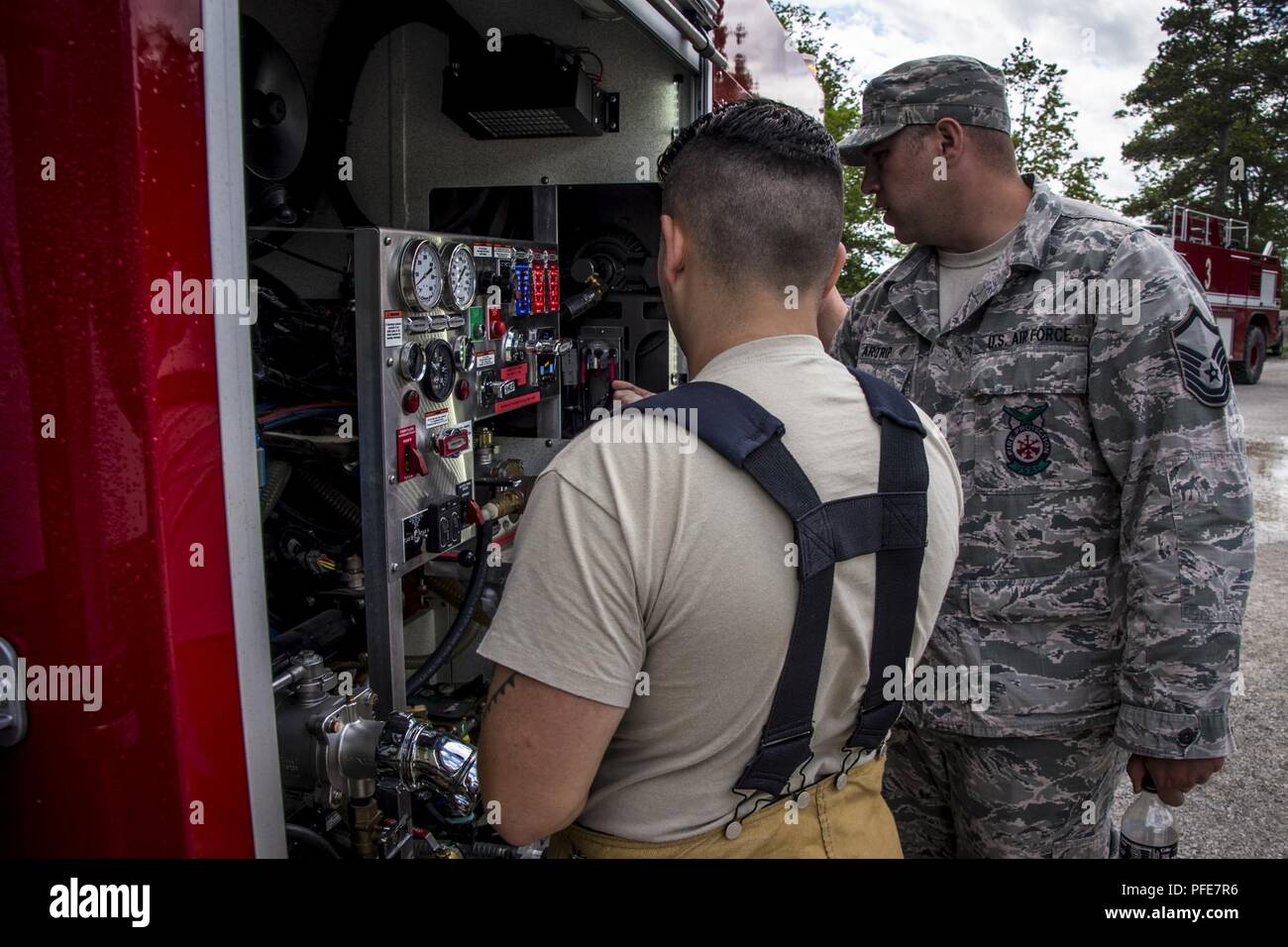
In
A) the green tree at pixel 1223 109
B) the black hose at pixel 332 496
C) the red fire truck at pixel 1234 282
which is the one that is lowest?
the black hose at pixel 332 496

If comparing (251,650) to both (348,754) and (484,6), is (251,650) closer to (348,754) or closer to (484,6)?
(348,754)

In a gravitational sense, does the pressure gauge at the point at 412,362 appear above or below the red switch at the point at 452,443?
above

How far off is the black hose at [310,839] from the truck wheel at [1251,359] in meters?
18.7

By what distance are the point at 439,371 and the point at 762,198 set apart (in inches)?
46.2

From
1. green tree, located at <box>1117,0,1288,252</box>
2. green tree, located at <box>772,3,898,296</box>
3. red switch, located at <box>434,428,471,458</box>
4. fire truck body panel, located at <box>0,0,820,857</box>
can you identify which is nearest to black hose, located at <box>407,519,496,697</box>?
red switch, located at <box>434,428,471,458</box>

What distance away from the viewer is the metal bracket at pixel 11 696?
1279 mm

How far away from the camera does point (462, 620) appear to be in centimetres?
260

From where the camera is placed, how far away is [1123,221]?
211cm

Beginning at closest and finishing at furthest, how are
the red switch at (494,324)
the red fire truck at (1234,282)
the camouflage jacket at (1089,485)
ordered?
1. the camouflage jacket at (1089,485)
2. the red switch at (494,324)
3. the red fire truck at (1234,282)

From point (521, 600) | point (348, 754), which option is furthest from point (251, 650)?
Answer: point (348, 754)

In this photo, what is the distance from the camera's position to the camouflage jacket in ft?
6.11

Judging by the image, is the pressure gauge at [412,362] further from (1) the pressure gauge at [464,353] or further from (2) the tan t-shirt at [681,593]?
(2) the tan t-shirt at [681,593]

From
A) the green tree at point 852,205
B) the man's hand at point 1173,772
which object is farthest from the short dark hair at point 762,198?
the green tree at point 852,205

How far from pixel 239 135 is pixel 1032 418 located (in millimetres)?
1660
